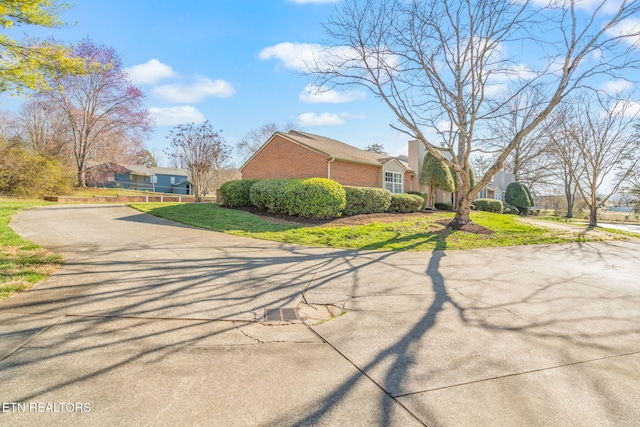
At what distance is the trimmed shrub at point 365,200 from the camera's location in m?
14.1

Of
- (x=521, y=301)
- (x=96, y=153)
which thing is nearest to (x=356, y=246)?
(x=521, y=301)

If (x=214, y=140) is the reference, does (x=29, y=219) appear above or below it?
below

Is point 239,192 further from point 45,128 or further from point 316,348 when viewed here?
point 45,128

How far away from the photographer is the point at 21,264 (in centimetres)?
509

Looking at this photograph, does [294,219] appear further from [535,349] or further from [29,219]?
[535,349]

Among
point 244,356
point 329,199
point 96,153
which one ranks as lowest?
point 244,356

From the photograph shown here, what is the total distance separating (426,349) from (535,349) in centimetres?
111

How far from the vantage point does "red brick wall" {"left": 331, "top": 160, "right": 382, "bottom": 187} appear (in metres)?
16.5

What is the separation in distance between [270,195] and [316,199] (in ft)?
9.63

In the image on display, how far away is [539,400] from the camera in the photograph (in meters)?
2.15

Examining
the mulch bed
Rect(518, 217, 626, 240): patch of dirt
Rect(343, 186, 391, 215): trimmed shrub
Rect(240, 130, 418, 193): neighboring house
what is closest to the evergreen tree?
Rect(240, 130, 418, 193): neighboring house

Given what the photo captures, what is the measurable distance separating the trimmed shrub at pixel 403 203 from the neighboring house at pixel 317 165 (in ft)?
7.65

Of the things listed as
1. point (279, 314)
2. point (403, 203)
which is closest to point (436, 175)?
point (403, 203)

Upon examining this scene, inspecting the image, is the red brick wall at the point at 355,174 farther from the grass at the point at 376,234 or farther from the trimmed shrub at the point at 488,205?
the trimmed shrub at the point at 488,205
